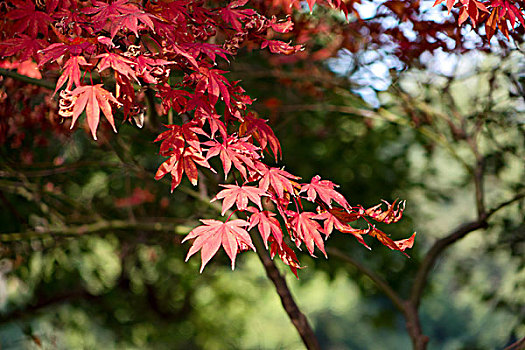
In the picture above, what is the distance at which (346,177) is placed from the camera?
393 centimetres

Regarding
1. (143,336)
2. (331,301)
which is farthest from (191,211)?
(331,301)

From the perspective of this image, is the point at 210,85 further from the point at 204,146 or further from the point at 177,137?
the point at 204,146

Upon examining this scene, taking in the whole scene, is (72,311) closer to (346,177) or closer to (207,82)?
(346,177)

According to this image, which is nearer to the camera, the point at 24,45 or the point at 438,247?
the point at 24,45

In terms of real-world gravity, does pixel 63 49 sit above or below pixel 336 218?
above

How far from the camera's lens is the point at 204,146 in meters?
2.37

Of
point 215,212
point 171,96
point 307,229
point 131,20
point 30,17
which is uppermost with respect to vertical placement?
point 131,20

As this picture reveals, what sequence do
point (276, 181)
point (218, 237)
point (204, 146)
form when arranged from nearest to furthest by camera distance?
point (218, 237)
point (276, 181)
point (204, 146)

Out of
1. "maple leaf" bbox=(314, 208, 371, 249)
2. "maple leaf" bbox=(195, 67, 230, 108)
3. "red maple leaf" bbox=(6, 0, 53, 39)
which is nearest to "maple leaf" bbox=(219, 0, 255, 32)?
"maple leaf" bbox=(195, 67, 230, 108)

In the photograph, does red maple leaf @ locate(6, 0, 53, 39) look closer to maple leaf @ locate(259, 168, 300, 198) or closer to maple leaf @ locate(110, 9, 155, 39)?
maple leaf @ locate(110, 9, 155, 39)

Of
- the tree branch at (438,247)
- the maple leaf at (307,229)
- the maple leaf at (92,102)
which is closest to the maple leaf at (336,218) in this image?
the maple leaf at (307,229)

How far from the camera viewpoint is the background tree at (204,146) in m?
1.21

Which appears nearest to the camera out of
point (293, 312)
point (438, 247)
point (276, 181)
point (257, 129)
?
point (276, 181)

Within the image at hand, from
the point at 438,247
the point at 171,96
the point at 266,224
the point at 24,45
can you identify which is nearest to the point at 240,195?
the point at 266,224
